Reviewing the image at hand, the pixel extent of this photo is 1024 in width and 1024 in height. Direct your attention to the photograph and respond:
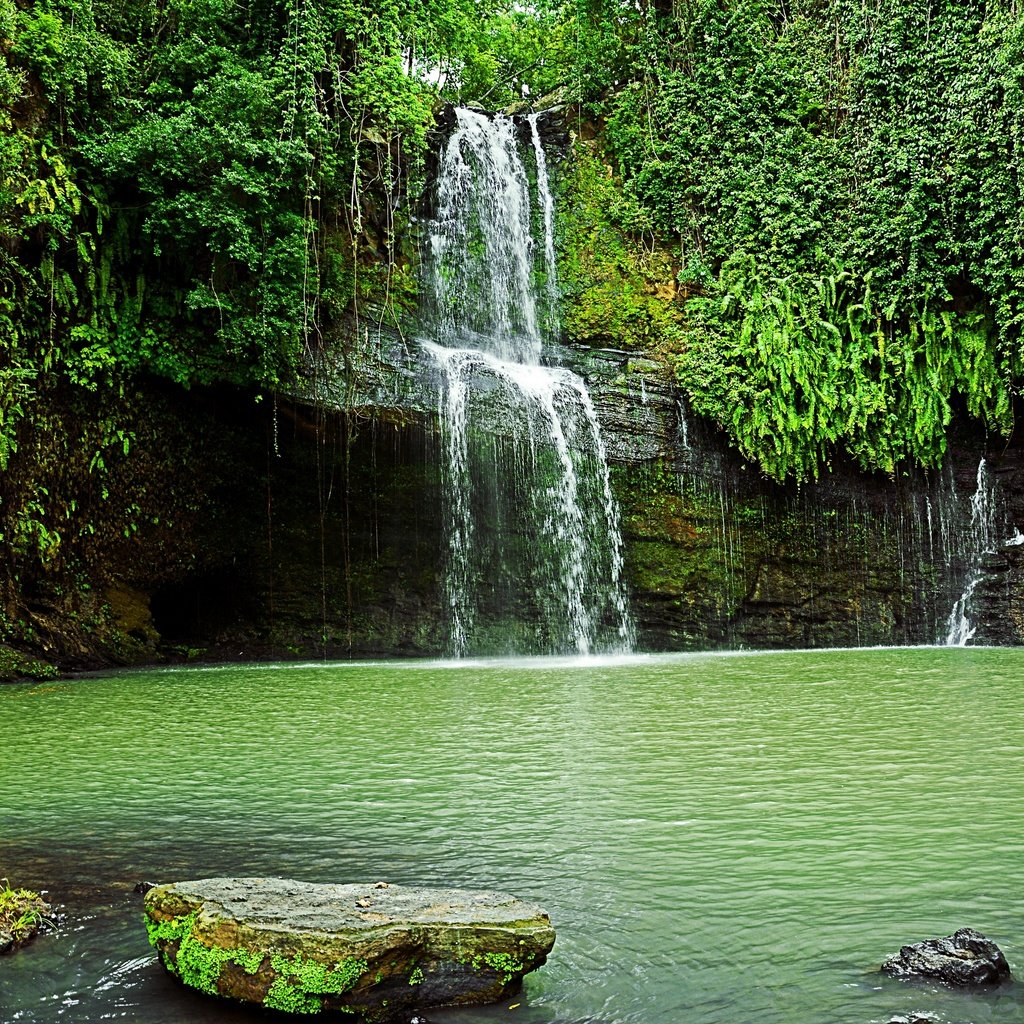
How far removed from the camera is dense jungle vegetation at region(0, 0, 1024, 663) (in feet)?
38.7

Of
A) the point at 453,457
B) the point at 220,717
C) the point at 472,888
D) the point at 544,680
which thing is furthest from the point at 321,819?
the point at 453,457

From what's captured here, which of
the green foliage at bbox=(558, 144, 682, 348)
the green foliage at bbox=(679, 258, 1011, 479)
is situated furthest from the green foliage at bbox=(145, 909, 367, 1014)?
the green foliage at bbox=(558, 144, 682, 348)

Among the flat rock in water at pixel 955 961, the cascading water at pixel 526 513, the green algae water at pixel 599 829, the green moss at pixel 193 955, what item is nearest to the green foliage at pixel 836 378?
the cascading water at pixel 526 513

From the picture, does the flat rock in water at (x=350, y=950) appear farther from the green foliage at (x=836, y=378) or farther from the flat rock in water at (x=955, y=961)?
the green foliage at (x=836, y=378)

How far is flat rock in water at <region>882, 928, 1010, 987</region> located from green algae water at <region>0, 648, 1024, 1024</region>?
50 millimetres

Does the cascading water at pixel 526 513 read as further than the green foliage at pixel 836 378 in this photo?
No

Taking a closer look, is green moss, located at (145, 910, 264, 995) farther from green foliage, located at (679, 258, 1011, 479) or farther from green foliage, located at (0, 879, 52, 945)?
green foliage, located at (679, 258, 1011, 479)

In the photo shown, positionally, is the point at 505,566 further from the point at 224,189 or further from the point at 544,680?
the point at 224,189

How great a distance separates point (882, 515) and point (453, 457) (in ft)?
20.6

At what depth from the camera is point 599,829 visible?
386 cm

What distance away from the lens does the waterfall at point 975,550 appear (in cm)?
1404

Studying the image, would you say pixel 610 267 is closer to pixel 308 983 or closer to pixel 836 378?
pixel 836 378

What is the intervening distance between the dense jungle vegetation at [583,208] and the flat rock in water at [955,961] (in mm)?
10835

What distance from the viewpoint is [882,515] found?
47.1 ft
